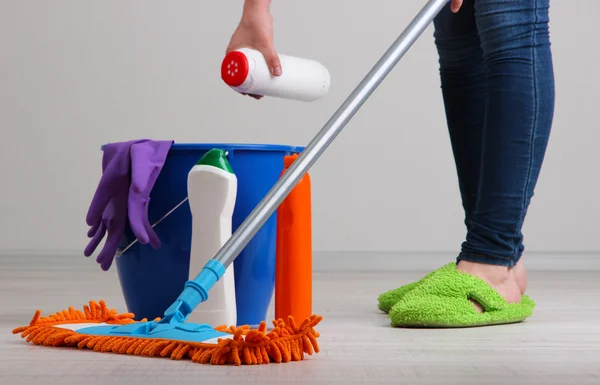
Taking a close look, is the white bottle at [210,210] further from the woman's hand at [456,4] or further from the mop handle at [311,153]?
the woman's hand at [456,4]

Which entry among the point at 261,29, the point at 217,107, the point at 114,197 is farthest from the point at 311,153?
the point at 217,107

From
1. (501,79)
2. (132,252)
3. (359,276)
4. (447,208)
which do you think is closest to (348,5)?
(447,208)

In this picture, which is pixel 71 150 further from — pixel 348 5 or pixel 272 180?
pixel 272 180

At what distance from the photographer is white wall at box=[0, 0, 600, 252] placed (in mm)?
2705

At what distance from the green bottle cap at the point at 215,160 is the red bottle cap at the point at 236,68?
0.10 meters

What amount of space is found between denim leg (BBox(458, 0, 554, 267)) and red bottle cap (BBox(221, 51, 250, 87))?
1.35 feet

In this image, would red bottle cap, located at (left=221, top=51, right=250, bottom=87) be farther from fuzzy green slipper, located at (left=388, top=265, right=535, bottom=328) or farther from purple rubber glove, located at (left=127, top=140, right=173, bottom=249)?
fuzzy green slipper, located at (left=388, top=265, right=535, bottom=328)

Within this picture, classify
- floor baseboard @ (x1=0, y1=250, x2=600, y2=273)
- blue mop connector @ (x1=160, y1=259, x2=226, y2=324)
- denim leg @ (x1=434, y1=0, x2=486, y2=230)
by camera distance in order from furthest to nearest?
floor baseboard @ (x1=0, y1=250, x2=600, y2=273) → denim leg @ (x1=434, y1=0, x2=486, y2=230) → blue mop connector @ (x1=160, y1=259, x2=226, y2=324)

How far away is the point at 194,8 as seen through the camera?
106 inches

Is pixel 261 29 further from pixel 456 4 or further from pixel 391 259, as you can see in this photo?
pixel 391 259

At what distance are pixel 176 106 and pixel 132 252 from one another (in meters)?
1.46

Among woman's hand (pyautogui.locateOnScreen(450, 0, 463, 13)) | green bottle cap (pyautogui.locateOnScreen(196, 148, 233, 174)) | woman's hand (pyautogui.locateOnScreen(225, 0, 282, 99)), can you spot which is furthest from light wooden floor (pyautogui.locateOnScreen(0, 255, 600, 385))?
woman's hand (pyautogui.locateOnScreen(450, 0, 463, 13))

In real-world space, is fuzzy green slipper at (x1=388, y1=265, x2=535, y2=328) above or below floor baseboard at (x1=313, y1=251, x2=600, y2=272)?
above

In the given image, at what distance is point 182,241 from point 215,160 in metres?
0.14
